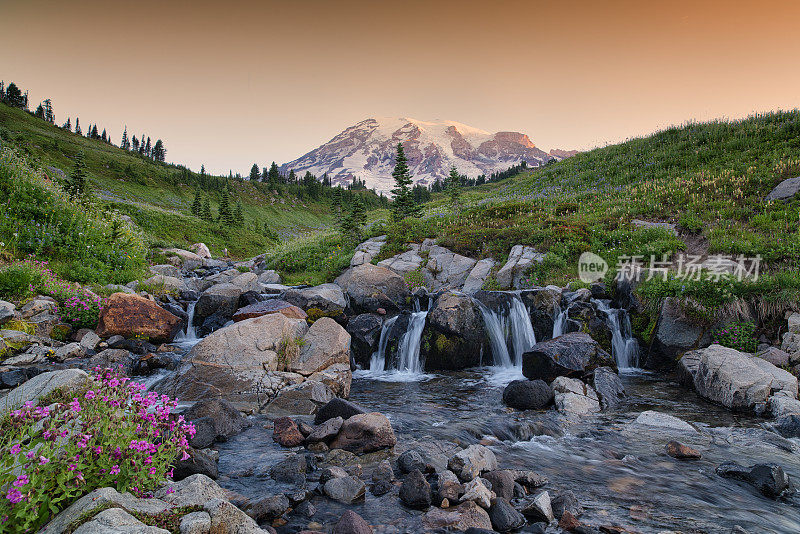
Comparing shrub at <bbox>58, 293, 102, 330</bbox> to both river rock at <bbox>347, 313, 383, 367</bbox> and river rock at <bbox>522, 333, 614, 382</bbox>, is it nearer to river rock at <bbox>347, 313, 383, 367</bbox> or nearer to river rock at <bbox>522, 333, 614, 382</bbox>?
river rock at <bbox>347, 313, 383, 367</bbox>

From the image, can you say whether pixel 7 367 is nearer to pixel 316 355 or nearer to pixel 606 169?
pixel 316 355

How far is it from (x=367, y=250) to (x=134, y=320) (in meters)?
14.1

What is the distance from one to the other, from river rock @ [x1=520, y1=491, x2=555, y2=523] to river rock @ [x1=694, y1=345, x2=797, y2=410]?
7.06m

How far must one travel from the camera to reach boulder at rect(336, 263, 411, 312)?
16.6 metres

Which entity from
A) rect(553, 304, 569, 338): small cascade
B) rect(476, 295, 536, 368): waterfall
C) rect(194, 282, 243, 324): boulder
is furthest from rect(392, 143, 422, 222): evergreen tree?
rect(553, 304, 569, 338): small cascade

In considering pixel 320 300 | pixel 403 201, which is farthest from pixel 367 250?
pixel 320 300

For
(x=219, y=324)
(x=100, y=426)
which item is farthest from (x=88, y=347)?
(x=100, y=426)

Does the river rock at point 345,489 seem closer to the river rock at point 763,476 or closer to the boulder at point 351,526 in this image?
the boulder at point 351,526

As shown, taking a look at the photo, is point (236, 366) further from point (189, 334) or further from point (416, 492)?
→ point (189, 334)

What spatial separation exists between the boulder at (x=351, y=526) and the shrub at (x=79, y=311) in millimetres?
11656

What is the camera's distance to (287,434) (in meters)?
7.17

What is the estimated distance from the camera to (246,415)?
28.3ft

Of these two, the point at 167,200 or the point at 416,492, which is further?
the point at 167,200

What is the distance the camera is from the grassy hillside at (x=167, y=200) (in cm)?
4622
